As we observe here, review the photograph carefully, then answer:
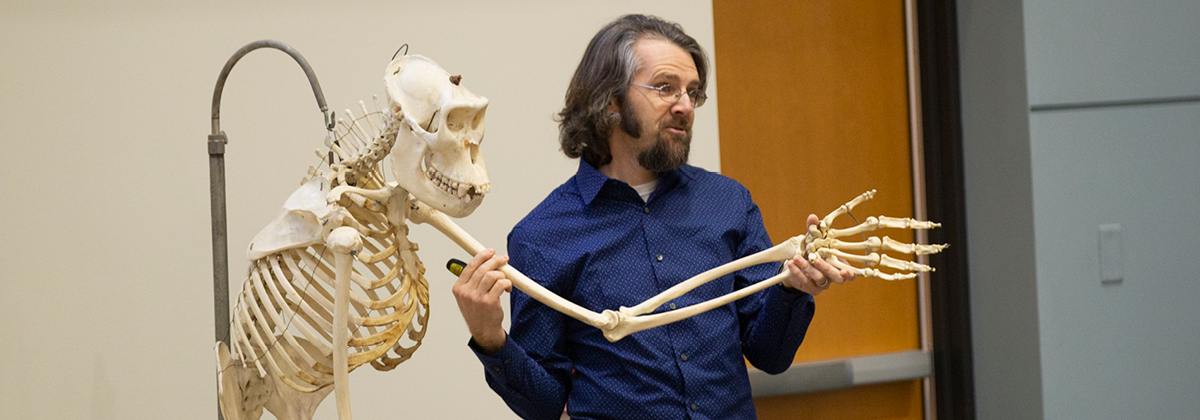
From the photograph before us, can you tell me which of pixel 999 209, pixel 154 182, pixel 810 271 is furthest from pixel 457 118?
pixel 999 209

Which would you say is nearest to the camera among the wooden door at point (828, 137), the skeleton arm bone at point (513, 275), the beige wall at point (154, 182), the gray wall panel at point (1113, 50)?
the skeleton arm bone at point (513, 275)

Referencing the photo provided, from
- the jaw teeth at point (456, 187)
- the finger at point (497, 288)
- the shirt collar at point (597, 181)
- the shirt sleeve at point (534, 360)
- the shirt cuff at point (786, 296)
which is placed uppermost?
the shirt collar at point (597, 181)

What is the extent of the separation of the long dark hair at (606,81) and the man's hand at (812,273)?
17.0 inches

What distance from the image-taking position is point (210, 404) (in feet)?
6.83

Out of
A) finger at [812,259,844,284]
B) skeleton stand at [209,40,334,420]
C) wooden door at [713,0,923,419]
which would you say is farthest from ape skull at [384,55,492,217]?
wooden door at [713,0,923,419]

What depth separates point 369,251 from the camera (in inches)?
56.2

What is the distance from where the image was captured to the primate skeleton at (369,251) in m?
1.31

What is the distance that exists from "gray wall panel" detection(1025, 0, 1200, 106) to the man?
1.61 meters

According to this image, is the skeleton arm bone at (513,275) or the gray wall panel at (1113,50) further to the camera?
the gray wall panel at (1113,50)

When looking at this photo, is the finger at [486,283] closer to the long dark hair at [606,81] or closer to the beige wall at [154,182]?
the long dark hair at [606,81]

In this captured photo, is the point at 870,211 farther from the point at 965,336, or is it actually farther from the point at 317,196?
the point at 317,196

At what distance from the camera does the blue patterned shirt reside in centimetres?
161

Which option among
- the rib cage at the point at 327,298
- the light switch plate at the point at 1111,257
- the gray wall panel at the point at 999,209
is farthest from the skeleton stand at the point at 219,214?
the light switch plate at the point at 1111,257

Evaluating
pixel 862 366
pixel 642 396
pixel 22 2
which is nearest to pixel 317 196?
pixel 642 396
